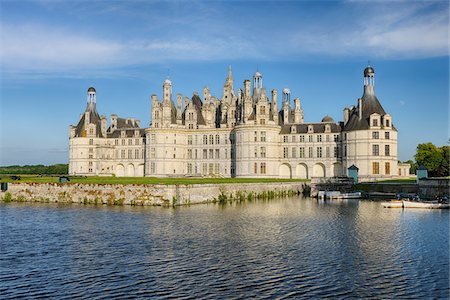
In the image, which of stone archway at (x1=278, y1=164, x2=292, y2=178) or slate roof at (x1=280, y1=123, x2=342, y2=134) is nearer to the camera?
slate roof at (x1=280, y1=123, x2=342, y2=134)

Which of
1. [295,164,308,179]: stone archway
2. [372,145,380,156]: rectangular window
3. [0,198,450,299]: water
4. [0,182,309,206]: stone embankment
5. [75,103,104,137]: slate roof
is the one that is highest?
[75,103,104,137]: slate roof

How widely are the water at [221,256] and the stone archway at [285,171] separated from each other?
4029 cm

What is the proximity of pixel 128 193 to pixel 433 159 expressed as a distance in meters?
56.8

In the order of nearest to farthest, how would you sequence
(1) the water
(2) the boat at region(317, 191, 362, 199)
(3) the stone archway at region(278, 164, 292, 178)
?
(1) the water, (2) the boat at region(317, 191, 362, 199), (3) the stone archway at region(278, 164, 292, 178)

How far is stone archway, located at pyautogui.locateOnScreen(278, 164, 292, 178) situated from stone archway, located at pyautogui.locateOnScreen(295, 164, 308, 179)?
120cm

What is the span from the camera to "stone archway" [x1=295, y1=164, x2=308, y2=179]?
74.1 m

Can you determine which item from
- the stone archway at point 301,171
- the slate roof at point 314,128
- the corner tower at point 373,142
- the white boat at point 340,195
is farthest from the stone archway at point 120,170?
the white boat at point 340,195

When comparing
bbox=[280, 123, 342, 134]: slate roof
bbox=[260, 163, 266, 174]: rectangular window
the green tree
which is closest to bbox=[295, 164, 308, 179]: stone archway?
bbox=[280, 123, 342, 134]: slate roof

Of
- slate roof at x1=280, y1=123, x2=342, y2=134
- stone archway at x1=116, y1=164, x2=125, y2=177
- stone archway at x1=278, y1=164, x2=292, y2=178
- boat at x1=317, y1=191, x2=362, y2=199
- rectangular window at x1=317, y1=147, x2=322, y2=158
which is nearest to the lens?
boat at x1=317, y1=191, x2=362, y2=199

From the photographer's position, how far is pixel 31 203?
43.9 meters

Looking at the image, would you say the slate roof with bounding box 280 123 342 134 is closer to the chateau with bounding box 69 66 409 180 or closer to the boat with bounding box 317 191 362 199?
the chateau with bounding box 69 66 409 180

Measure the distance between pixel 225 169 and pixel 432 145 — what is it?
1416 inches

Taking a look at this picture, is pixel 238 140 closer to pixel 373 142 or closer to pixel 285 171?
pixel 285 171

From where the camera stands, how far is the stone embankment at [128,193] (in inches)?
1614
